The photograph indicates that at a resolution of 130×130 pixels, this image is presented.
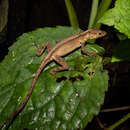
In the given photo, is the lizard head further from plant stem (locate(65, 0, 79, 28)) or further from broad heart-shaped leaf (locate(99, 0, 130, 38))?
broad heart-shaped leaf (locate(99, 0, 130, 38))

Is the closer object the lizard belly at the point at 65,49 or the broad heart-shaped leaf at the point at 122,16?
the broad heart-shaped leaf at the point at 122,16

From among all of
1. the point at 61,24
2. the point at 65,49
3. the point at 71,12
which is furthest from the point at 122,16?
the point at 61,24

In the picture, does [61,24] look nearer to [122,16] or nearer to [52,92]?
[52,92]

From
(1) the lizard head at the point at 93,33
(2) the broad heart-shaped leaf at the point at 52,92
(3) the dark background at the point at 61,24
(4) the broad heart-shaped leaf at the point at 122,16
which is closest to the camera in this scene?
(4) the broad heart-shaped leaf at the point at 122,16

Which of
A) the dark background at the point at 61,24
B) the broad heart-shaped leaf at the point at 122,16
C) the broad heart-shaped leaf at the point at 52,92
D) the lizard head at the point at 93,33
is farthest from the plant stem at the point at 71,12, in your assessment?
the broad heart-shaped leaf at the point at 122,16

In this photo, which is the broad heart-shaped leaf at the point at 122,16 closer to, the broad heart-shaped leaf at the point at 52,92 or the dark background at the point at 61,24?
the broad heart-shaped leaf at the point at 52,92

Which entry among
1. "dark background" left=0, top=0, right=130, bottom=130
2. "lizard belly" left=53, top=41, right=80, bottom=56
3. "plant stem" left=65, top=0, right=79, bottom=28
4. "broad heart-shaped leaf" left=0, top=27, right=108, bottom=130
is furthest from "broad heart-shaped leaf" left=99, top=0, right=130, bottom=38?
"dark background" left=0, top=0, right=130, bottom=130
